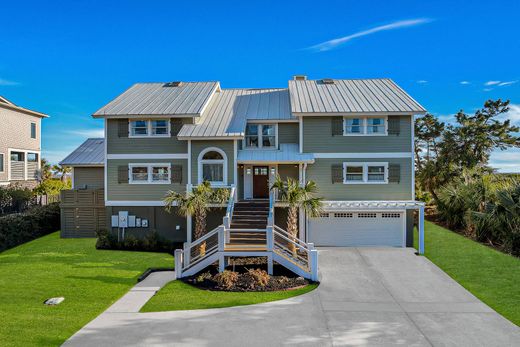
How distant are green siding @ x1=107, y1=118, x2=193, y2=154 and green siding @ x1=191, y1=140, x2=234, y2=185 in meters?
0.94

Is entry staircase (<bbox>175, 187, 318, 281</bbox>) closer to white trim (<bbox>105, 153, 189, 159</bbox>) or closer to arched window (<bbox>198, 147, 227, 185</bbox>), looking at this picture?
arched window (<bbox>198, 147, 227, 185</bbox>)

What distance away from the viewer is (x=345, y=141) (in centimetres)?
1855

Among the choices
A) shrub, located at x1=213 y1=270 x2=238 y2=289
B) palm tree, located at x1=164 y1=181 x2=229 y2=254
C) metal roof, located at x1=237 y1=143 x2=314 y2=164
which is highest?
metal roof, located at x1=237 y1=143 x2=314 y2=164

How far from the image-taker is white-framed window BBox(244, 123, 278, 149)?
19.8m

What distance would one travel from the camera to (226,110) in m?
21.0

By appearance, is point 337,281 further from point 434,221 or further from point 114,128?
point 434,221

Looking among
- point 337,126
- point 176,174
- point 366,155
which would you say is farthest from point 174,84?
point 366,155

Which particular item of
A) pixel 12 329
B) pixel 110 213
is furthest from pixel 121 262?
pixel 12 329

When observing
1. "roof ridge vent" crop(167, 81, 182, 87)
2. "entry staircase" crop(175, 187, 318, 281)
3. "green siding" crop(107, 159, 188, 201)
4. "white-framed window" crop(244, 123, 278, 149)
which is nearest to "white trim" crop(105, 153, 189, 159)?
"green siding" crop(107, 159, 188, 201)

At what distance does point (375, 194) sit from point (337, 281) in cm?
735

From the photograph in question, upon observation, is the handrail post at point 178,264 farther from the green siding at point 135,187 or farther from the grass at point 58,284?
the green siding at point 135,187

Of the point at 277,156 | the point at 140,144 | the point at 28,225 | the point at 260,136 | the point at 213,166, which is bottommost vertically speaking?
the point at 28,225

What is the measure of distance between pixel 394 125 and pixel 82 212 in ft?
60.4

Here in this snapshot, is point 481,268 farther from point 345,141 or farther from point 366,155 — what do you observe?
point 345,141
